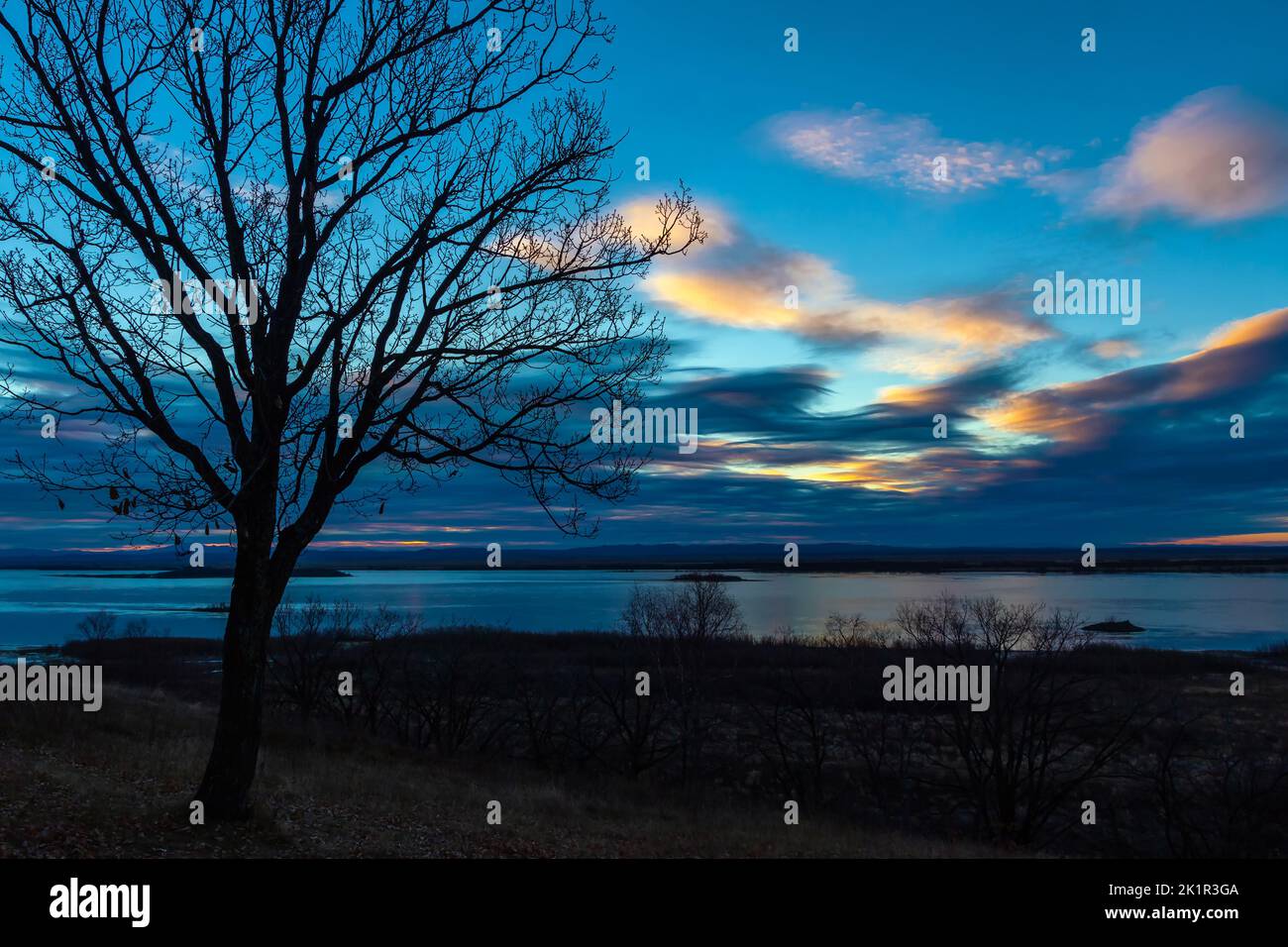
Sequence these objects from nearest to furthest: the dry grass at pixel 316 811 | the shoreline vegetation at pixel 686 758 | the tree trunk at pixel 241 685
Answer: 1. the dry grass at pixel 316 811
2. the tree trunk at pixel 241 685
3. the shoreline vegetation at pixel 686 758

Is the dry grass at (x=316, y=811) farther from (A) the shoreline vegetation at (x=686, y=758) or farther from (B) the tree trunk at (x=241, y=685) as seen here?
(B) the tree trunk at (x=241, y=685)

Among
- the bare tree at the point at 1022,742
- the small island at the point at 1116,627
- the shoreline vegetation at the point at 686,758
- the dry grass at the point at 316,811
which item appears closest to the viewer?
the dry grass at the point at 316,811

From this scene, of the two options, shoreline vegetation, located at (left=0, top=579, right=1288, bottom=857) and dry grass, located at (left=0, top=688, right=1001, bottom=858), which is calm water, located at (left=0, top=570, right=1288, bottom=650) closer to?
shoreline vegetation, located at (left=0, top=579, right=1288, bottom=857)

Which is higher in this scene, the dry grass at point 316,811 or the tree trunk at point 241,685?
the tree trunk at point 241,685

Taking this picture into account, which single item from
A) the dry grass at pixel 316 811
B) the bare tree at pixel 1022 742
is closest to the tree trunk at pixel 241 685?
the dry grass at pixel 316 811

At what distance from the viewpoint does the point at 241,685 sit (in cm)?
1069

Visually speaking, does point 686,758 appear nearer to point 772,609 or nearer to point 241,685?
point 241,685

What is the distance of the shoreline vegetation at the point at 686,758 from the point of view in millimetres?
13602

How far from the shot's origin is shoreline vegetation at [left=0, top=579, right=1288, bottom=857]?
44.6ft

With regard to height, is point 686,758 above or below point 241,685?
below

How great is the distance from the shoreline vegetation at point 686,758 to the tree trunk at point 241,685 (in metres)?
0.43

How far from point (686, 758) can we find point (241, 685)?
2910 centimetres

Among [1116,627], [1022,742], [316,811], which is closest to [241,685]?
[316,811]
